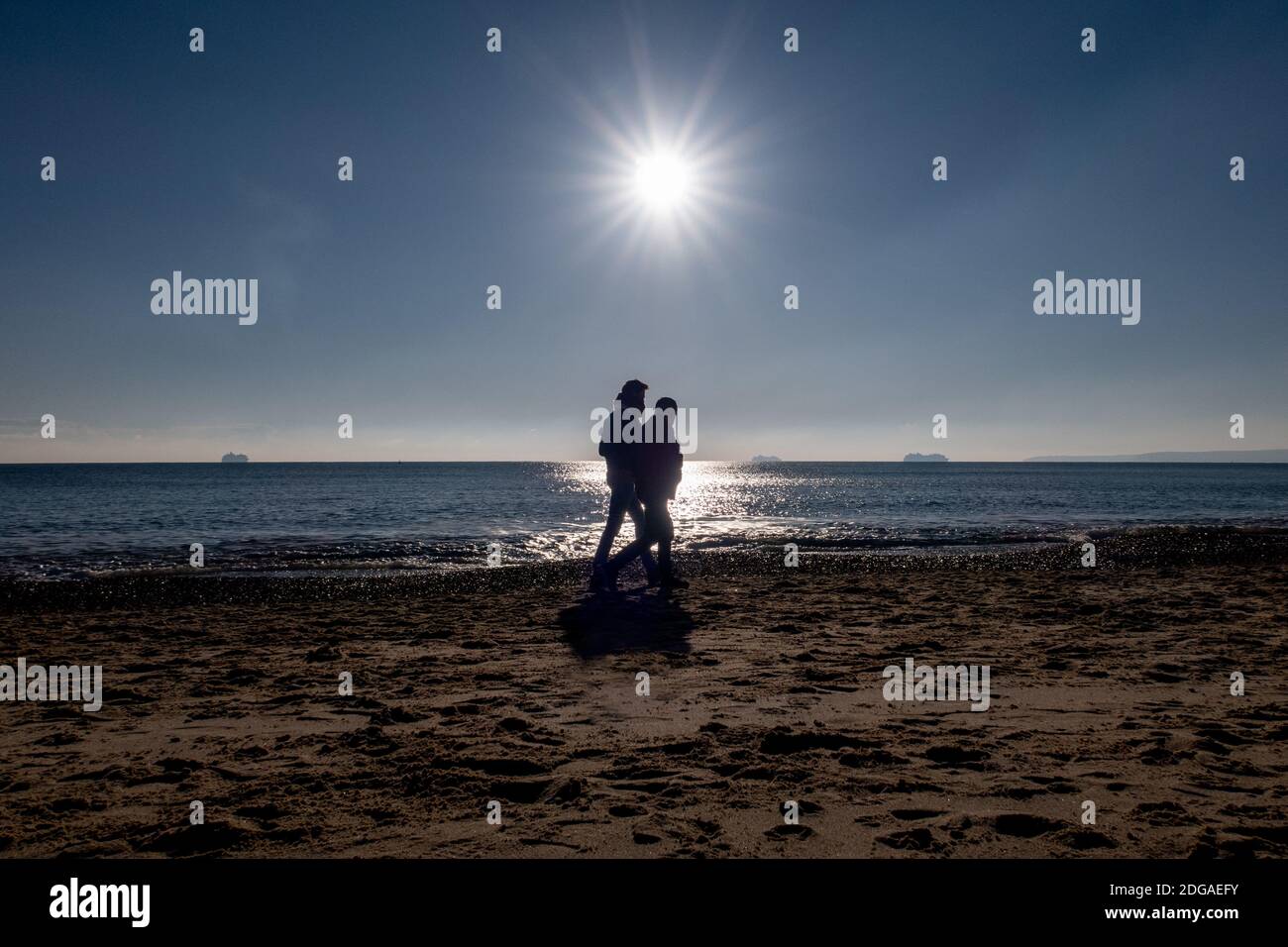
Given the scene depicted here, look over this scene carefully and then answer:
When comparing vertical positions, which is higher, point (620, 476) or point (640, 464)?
point (640, 464)

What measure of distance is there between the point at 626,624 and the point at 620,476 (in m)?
2.68

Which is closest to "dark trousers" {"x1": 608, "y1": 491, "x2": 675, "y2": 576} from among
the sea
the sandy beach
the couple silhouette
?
the couple silhouette

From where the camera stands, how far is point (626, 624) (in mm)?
8578

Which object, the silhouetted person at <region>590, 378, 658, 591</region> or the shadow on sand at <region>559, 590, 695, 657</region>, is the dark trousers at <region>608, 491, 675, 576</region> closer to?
the silhouetted person at <region>590, 378, 658, 591</region>

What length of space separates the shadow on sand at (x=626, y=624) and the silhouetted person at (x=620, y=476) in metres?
0.65

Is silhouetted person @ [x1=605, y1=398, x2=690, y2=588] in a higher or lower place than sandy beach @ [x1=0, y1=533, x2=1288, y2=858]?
higher

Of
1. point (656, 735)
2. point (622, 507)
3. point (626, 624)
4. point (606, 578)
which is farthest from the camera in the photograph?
point (606, 578)

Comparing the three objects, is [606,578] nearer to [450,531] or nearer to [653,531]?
[653,531]

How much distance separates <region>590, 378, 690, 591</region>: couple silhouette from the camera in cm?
1037

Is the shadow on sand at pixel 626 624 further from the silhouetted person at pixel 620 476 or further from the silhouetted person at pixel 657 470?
the silhouetted person at pixel 657 470

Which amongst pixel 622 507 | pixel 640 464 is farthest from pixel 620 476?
pixel 622 507
